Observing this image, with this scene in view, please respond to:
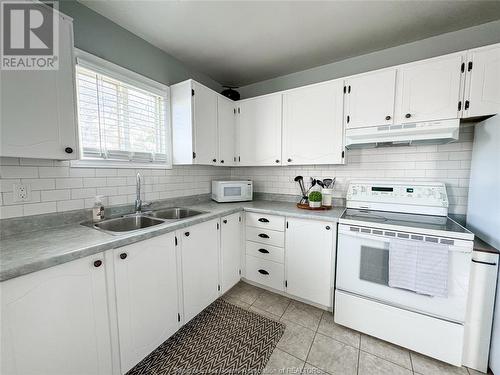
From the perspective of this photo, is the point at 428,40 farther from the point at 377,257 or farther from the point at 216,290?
the point at 216,290

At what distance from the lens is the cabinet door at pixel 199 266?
1.69 m

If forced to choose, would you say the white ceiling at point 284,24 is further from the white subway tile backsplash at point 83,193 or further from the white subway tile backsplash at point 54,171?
the white subway tile backsplash at point 83,193

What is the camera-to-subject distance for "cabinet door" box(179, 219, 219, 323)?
1692 mm

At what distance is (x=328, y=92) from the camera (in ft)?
6.93

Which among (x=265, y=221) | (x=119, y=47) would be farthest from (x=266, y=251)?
(x=119, y=47)

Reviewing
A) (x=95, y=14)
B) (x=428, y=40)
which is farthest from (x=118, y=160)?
(x=428, y=40)

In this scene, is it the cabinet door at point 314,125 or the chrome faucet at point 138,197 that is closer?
the chrome faucet at point 138,197

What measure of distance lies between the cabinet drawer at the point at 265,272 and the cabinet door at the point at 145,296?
952 millimetres

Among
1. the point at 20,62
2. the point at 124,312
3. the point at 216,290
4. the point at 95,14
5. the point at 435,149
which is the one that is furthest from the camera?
the point at 216,290

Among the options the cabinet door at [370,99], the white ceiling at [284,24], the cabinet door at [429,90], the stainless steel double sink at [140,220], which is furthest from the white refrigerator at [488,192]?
the stainless steel double sink at [140,220]

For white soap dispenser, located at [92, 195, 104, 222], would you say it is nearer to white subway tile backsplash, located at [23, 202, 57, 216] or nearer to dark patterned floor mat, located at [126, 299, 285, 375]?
white subway tile backsplash, located at [23, 202, 57, 216]

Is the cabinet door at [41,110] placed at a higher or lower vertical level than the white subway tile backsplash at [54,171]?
higher

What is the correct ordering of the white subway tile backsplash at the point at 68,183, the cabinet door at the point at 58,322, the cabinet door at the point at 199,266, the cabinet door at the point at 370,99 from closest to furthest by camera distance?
the cabinet door at the point at 58,322 < the white subway tile backsplash at the point at 68,183 < the cabinet door at the point at 199,266 < the cabinet door at the point at 370,99

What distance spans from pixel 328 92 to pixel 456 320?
2.13 m
